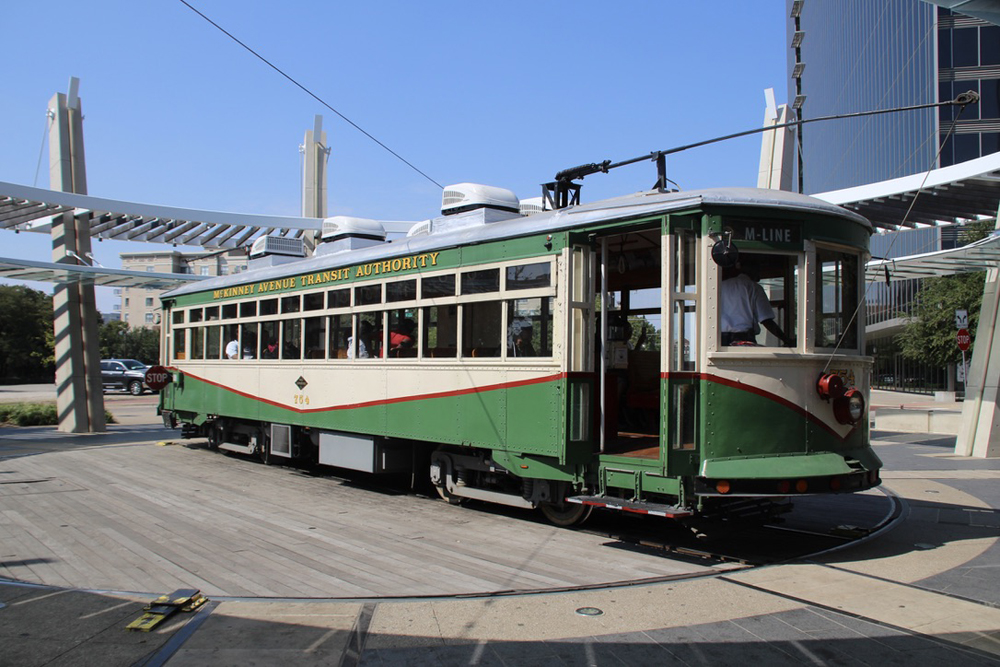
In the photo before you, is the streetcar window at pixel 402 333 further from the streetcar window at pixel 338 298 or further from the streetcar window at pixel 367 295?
the streetcar window at pixel 338 298

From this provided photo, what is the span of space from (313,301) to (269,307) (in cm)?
146

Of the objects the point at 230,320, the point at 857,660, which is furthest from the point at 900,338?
the point at 857,660

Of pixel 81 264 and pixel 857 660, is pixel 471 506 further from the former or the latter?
pixel 81 264

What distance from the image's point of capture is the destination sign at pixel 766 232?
23.2 ft

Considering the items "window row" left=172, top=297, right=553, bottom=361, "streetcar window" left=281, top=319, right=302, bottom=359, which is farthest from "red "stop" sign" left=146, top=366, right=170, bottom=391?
"streetcar window" left=281, top=319, right=302, bottom=359

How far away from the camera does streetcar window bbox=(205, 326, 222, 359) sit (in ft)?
47.2

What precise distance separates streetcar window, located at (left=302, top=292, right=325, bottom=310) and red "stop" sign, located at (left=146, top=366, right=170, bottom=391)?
5937mm

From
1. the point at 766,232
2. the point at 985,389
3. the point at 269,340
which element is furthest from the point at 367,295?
the point at 985,389

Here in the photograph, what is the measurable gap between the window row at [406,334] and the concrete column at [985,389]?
37.7 feet

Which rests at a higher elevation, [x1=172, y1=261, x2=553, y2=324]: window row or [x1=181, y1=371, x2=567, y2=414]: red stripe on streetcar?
[x1=172, y1=261, x2=553, y2=324]: window row

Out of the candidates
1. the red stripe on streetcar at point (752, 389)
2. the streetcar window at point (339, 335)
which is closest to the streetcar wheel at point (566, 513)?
the red stripe on streetcar at point (752, 389)

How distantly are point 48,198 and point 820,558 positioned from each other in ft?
53.3

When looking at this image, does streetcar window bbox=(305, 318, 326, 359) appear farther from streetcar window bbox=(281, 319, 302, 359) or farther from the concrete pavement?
the concrete pavement

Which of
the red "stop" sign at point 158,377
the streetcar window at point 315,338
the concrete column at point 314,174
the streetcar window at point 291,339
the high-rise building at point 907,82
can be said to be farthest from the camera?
the high-rise building at point 907,82
